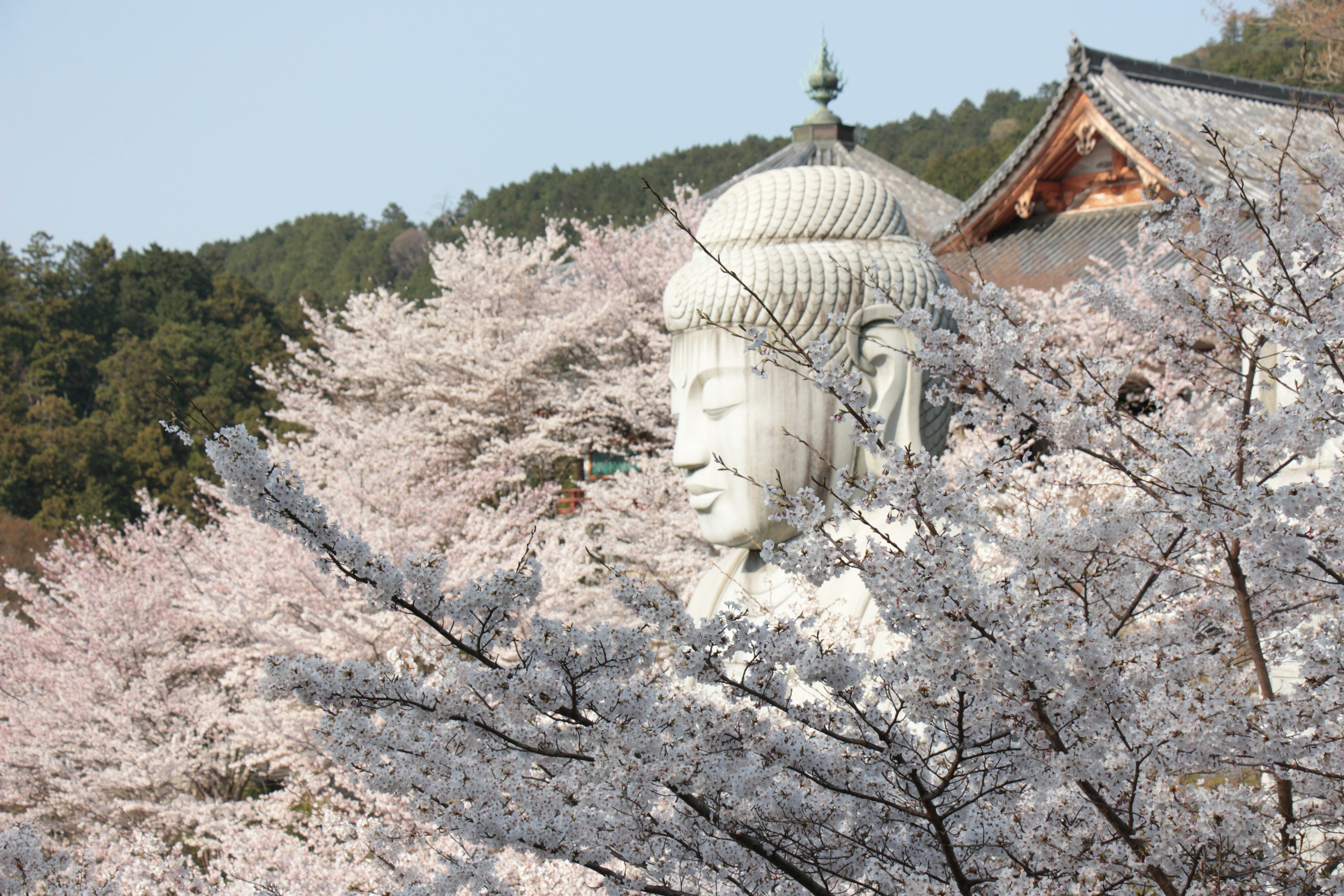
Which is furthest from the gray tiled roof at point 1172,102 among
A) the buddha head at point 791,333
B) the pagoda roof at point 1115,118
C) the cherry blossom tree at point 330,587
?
the buddha head at point 791,333

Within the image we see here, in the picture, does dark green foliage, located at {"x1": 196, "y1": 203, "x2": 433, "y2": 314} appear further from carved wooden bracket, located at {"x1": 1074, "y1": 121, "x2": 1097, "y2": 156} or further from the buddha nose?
the buddha nose

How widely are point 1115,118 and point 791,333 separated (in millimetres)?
11068

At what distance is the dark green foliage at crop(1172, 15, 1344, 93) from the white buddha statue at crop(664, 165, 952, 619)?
13.9 meters

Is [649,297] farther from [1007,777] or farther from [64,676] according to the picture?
[1007,777]

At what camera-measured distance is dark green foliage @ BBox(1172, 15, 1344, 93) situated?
16.9 metres

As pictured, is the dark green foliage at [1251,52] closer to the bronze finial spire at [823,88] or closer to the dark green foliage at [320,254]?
the bronze finial spire at [823,88]

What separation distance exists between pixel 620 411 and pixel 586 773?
849cm

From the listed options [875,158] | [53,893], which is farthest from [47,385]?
[53,893]

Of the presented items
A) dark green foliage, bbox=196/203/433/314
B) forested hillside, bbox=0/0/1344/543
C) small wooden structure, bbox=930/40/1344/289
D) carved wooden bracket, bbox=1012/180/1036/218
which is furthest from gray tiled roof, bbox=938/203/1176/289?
dark green foliage, bbox=196/203/433/314

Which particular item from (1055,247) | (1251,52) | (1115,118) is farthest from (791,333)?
(1251,52)

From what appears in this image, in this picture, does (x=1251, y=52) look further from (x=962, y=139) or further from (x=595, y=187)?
(x=595, y=187)

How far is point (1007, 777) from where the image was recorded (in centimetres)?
179

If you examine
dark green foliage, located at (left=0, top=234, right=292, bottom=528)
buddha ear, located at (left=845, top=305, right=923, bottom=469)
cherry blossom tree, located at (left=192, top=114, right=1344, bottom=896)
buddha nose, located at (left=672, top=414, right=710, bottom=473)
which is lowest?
cherry blossom tree, located at (left=192, top=114, right=1344, bottom=896)

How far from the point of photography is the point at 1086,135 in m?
13.1
